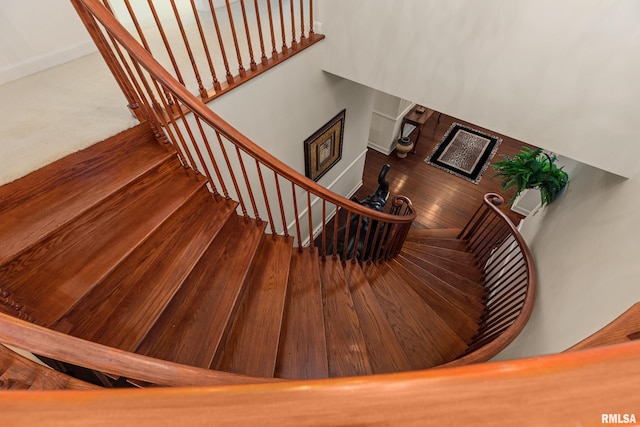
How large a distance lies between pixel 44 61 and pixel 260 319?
7.78 feet

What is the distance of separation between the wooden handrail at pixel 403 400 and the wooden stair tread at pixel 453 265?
3.11 metres

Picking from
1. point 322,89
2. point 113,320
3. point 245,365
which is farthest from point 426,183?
point 113,320

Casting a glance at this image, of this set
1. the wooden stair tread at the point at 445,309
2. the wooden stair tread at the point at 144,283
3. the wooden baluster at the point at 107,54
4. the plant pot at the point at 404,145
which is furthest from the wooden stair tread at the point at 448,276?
the wooden baluster at the point at 107,54

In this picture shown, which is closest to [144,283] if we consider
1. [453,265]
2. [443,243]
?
[453,265]

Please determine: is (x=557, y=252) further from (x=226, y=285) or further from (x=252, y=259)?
(x=226, y=285)

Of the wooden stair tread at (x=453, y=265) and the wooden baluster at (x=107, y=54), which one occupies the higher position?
the wooden baluster at (x=107, y=54)

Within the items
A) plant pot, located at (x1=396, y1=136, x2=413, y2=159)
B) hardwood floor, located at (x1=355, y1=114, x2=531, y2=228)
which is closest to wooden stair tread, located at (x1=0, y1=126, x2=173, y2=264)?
hardwood floor, located at (x1=355, y1=114, x2=531, y2=228)

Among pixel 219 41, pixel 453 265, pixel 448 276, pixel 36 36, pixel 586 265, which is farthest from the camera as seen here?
pixel 453 265

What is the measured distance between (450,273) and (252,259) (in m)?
2.30

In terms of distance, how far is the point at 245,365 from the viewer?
1473 millimetres

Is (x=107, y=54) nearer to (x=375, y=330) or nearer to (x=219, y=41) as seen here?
(x=219, y=41)

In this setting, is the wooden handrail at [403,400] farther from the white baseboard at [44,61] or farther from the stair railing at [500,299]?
the white baseboard at [44,61]

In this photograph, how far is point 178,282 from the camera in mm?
1473

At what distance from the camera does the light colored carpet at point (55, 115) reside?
1.46 meters
